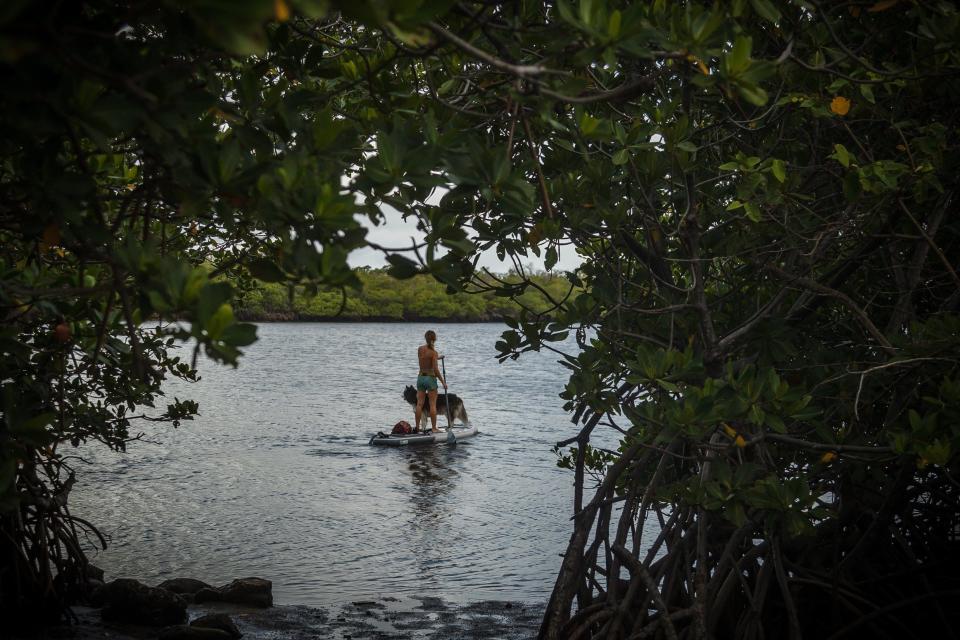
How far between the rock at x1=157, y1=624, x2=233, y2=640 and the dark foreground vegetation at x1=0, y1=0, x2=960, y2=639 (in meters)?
0.72

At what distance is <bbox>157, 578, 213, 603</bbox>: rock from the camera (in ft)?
23.8

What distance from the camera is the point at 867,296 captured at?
4824mm

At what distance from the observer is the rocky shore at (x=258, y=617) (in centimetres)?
607

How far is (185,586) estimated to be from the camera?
24.0 ft

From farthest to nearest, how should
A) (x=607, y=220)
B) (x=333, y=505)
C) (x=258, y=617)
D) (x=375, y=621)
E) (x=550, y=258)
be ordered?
(x=333, y=505), (x=375, y=621), (x=258, y=617), (x=550, y=258), (x=607, y=220)

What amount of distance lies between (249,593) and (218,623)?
96cm

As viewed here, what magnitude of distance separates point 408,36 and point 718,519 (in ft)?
12.2

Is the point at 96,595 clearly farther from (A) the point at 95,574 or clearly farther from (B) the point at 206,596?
(B) the point at 206,596

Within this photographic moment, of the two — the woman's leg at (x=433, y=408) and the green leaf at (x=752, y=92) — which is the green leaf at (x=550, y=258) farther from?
the woman's leg at (x=433, y=408)

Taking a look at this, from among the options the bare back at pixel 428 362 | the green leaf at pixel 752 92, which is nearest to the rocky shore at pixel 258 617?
the green leaf at pixel 752 92

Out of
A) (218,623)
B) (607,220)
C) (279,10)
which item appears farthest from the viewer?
(218,623)

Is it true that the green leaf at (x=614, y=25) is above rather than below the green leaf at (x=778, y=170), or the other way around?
above

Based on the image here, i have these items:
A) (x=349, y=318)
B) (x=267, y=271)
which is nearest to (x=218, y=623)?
(x=267, y=271)

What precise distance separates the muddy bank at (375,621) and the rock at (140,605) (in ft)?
0.29
